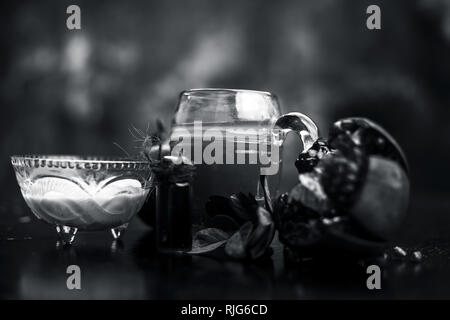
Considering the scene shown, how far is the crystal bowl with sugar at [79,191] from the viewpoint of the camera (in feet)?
2.79

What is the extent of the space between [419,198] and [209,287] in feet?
4.06

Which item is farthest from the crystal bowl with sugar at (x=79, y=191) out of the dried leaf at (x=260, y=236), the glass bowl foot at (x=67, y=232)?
the dried leaf at (x=260, y=236)

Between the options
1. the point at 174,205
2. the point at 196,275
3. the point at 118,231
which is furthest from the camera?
the point at 118,231

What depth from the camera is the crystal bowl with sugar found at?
85cm

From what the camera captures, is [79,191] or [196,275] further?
[79,191]

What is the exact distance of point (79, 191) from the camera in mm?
850

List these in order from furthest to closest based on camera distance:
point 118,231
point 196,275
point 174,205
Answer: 1. point 118,231
2. point 174,205
3. point 196,275

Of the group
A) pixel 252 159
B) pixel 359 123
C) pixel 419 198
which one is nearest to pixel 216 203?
pixel 252 159

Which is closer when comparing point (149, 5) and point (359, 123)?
point (359, 123)

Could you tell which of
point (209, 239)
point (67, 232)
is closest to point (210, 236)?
point (209, 239)

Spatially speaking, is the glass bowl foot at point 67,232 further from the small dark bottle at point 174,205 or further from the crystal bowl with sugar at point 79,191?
the small dark bottle at point 174,205

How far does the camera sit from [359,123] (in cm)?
72

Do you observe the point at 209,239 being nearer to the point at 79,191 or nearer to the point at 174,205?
the point at 174,205
